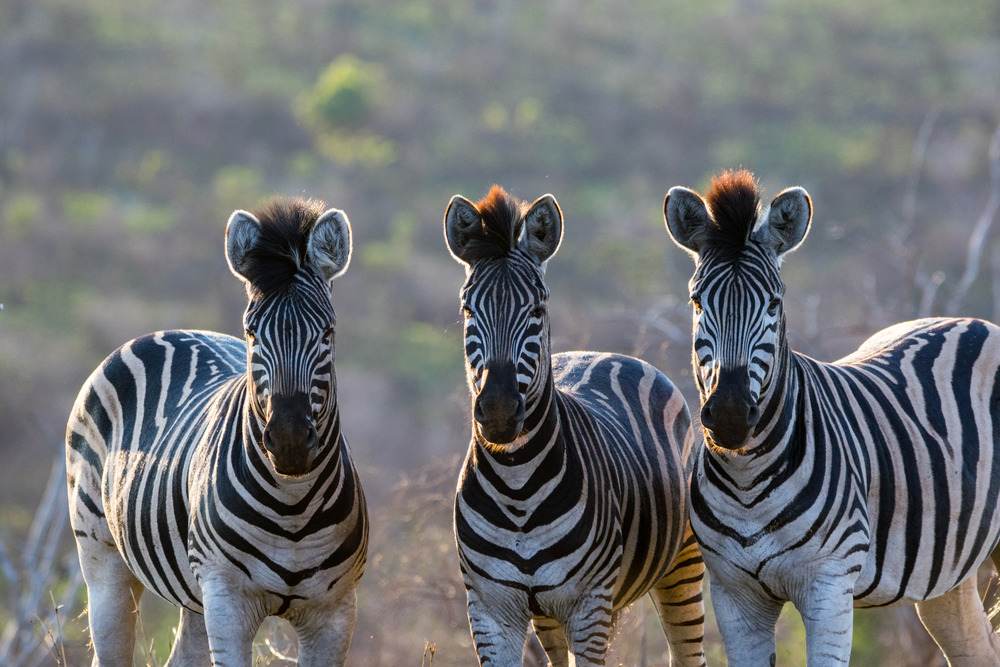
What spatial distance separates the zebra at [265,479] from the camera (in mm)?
4738

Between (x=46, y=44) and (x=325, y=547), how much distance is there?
43548mm

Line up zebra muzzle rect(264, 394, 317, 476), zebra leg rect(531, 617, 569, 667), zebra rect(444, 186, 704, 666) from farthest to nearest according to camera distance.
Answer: zebra leg rect(531, 617, 569, 667) → zebra rect(444, 186, 704, 666) → zebra muzzle rect(264, 394, 317, 476)

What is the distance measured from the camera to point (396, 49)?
47.7 m

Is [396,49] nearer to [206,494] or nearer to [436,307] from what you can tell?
[436,307]

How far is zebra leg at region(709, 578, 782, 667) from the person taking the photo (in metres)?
4.88

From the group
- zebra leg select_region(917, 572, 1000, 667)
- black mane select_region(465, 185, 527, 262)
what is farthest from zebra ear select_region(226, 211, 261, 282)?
zebra leg select_region(917, 572, 1000, 667)

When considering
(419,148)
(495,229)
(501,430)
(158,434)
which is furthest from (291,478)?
(419,148)

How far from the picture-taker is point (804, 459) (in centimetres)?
476

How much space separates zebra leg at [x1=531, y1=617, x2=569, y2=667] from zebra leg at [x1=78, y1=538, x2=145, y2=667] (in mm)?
→ 2428

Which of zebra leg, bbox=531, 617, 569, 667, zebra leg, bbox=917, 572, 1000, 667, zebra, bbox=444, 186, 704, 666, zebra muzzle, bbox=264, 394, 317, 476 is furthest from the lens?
zebra leg, bbox=917, 572, 1000, 667

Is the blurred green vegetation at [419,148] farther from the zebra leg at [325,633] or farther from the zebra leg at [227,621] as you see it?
the zebra leg at [227,621]

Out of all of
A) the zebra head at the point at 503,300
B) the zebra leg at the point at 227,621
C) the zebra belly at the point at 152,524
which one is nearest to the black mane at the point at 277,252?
the zebra head at the point at 503,300

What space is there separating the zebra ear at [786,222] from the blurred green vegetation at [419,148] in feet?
35.8

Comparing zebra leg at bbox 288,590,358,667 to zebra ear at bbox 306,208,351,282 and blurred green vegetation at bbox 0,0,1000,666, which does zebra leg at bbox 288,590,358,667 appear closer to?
zebra ear at bbox 306,208,351,282
